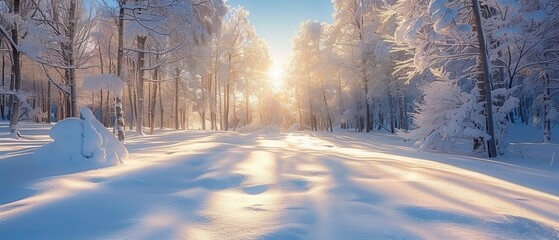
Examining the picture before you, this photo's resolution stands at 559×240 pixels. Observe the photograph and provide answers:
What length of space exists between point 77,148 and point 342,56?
21.2 metres

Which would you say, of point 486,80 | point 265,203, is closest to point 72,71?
point 265,203

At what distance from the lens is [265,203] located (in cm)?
288

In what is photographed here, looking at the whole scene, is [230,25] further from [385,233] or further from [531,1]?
[385,233]

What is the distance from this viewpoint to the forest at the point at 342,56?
8.69 metres

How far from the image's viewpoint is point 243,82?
1150 inches

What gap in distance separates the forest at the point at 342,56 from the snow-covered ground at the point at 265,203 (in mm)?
4793

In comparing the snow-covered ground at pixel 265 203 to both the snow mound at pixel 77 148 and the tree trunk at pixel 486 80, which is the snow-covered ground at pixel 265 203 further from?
the tree trunk at pixel 486 80

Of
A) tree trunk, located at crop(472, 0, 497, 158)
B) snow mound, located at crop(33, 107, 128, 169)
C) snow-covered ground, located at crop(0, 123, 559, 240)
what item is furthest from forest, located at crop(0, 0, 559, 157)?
snow-covered ground, located at crop(0, 123, 559, 240)

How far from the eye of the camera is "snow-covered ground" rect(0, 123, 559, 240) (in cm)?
219

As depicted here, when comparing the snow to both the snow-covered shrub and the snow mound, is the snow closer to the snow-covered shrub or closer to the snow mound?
the snow mound

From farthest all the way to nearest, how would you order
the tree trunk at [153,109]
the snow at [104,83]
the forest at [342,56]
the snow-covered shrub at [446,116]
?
the tree trunk at [153,109] < the snow at [104,83] < the forest at [342,56] < the snow-covered shrub at [446,116]

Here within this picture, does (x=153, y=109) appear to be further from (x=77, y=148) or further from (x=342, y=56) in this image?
(x=77, y=148)

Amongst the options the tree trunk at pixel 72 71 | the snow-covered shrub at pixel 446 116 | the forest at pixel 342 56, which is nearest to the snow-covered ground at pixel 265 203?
the snow-covered shrub at pixel 446 116

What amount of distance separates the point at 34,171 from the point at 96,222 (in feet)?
8.25
